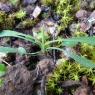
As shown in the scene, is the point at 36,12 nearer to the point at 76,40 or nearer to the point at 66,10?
the point at 66,10

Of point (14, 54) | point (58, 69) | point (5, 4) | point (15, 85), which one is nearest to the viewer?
point (15, 85)

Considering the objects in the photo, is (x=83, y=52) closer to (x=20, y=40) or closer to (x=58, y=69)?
(x=58, y=69)

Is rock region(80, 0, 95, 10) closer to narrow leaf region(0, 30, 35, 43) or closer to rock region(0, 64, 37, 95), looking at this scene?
narrow leaf region(0, 30, 35, 43)

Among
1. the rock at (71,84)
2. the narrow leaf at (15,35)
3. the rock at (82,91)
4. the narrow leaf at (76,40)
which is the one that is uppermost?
the narrow leaf at (15,35)

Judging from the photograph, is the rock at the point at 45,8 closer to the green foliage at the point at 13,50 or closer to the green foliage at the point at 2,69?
the green foliage at the point at 13,50

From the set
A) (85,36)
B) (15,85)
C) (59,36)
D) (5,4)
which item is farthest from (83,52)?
(5,4)

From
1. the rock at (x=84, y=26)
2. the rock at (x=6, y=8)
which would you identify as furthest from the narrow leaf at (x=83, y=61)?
the rock at (x=6, y=8)

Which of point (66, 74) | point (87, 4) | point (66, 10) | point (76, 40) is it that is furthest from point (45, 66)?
point (87, 4)
